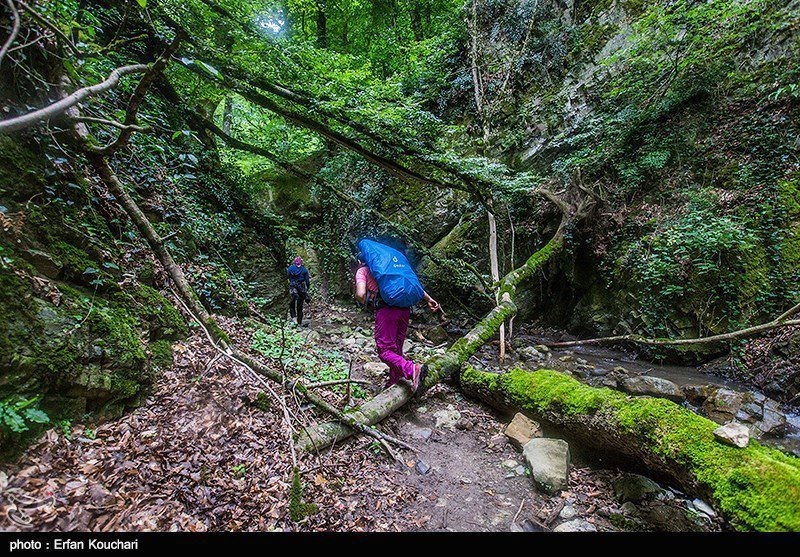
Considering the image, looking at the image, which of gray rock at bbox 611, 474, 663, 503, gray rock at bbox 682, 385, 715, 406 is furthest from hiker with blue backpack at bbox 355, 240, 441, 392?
gray rock at bbox 682, 385, 715, 406

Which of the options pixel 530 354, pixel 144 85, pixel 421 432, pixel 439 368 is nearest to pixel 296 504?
pixel 421 432

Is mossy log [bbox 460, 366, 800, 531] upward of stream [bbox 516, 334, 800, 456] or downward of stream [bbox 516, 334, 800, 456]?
upward

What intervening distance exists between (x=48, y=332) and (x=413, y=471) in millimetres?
3542

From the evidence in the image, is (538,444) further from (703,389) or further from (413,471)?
(703,389)

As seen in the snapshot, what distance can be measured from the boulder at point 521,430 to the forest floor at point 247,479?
0.12 metres

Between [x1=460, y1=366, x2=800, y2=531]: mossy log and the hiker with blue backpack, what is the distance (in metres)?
1.57

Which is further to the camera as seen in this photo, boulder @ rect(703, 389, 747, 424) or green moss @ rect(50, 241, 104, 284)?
boulder @ rect(703, 389, 747, 424)

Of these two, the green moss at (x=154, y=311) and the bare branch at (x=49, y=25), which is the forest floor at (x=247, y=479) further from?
the bare branch at (x=49, y=25)

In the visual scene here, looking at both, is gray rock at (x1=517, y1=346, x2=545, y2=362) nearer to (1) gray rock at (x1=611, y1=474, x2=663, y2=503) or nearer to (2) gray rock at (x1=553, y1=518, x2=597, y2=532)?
(1) gray rock at (x1=611, y1=474, x2=663, y2=503)

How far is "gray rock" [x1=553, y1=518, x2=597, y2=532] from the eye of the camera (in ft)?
9.21

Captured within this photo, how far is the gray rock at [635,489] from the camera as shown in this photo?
10.1ft

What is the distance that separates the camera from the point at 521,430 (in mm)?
4195

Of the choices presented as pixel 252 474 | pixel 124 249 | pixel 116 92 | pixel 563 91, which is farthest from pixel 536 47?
pixel 252 474

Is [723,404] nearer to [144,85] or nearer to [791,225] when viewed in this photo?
[791,225]
